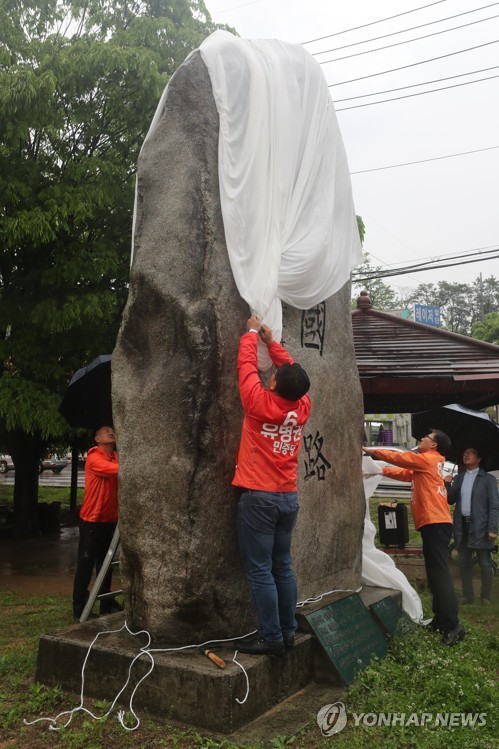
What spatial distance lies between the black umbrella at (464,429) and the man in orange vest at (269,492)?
400 centimetres

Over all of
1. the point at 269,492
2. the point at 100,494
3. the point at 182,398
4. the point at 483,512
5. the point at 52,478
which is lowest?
the point at 52,478

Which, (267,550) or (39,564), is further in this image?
(39,564)

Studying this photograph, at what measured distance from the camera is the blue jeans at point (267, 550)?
13.8 ft

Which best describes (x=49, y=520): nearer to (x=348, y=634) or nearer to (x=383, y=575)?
(x=383, y=575)

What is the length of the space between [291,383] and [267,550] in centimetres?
105

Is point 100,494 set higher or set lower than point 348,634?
higher

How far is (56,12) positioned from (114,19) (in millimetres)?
890

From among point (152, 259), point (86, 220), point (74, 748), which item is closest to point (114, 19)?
point (86, 220)

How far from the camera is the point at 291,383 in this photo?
4.27 meters

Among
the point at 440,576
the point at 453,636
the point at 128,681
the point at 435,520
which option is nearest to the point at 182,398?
the point at 128,681

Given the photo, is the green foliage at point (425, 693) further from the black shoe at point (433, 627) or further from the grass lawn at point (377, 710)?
the black shoe at point (433, 627)

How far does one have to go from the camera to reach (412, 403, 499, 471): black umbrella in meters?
7.91

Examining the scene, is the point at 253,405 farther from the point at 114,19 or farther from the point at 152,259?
the point at 114,19

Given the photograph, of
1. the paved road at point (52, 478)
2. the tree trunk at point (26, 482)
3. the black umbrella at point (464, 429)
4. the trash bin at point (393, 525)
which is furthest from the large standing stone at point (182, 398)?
the paved road at point (52, 478)
